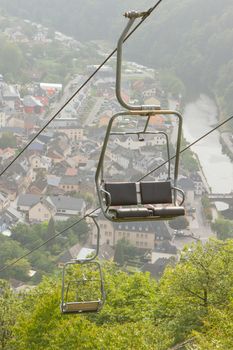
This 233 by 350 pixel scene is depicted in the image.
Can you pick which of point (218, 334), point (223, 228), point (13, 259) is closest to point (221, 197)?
point (223, 228)

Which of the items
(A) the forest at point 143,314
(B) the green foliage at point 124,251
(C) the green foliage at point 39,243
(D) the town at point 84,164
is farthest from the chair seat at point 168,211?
(B) the green foliage at point 124,251

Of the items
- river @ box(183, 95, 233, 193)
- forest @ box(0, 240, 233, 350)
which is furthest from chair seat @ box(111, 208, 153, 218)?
river @ box(183, 95, 233, 193)

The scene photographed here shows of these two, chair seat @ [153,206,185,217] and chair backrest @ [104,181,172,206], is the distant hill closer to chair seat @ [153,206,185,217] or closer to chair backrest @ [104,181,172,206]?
chair backrest @ [104,181,172,206]

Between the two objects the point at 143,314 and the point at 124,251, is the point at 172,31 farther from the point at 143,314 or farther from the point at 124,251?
the point at 143,314

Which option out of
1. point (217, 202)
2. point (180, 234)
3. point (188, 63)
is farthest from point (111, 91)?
point (180, 234)

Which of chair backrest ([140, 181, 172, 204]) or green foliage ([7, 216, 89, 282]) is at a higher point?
chair backrest ([140, 181, 172, 204])
